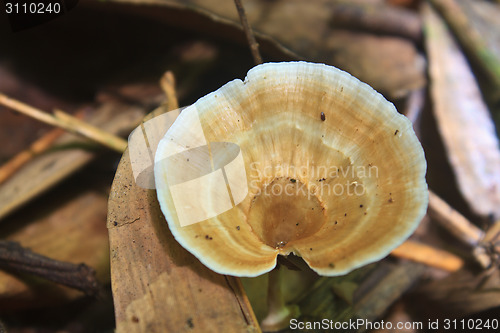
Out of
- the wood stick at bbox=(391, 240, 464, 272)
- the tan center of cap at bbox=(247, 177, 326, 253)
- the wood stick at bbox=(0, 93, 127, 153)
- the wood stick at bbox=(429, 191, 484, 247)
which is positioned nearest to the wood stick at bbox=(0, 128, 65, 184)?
the wood stick at bbox=(0, 93, 127, 153)

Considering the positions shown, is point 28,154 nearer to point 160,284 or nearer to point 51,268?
point 51,268

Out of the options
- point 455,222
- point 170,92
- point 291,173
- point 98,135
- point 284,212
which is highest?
point 170,92

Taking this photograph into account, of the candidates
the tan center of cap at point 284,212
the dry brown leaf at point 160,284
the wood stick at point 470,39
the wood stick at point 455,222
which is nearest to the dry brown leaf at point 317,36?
the wood stick at point 470,39

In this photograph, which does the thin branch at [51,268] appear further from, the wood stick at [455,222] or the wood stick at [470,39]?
the wood stick at [470,39]

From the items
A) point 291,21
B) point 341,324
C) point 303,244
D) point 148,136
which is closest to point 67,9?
point 148,136

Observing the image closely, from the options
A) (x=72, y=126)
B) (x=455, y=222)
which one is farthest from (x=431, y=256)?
(x=72, y=126)

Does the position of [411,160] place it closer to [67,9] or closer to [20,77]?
[67,9]

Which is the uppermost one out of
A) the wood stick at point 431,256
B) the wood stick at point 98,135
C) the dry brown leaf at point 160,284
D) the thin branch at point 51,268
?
the dry brown leaf at point 160,284
